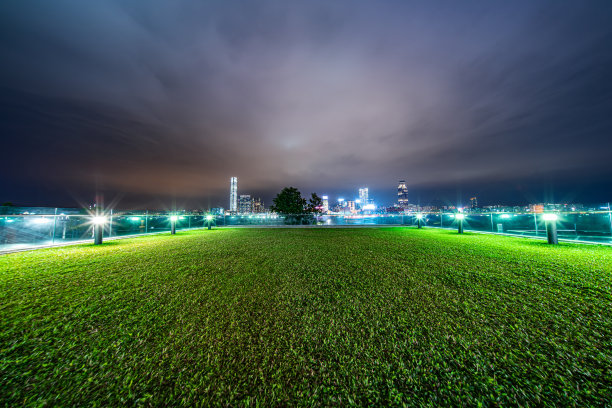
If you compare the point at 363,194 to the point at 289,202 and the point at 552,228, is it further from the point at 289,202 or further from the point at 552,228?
the point at 552,228

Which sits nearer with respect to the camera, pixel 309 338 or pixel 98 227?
pixel 309 338


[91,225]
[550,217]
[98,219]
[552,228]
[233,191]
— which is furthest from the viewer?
[233,191]

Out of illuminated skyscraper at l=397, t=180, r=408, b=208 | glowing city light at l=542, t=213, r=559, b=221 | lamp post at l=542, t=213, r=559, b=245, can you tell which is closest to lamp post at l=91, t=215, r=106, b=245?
lamp post at l=542, t=213, r=559, b=245

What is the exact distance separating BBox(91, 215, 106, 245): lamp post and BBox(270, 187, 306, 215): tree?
20.2 m

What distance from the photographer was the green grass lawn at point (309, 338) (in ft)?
3.70

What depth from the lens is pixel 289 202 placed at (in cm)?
2688

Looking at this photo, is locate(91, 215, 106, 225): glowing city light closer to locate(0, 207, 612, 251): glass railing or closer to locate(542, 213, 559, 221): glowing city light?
locate(0, 207, 612, 251): glass railing

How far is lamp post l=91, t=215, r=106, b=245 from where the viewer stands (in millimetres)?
6107

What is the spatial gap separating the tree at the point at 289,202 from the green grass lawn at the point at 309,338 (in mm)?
23336

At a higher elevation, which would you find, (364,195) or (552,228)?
(364,195)

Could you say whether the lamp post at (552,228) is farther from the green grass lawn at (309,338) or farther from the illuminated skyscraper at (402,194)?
the illuminated skyscraper at (402,194)

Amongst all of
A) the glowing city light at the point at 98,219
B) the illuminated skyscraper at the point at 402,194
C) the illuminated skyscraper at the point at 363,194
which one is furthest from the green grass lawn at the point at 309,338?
the illuminated skyscraper at the point at 363,194

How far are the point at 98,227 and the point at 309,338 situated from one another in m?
7.95

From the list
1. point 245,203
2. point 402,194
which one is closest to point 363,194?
point 402,194
